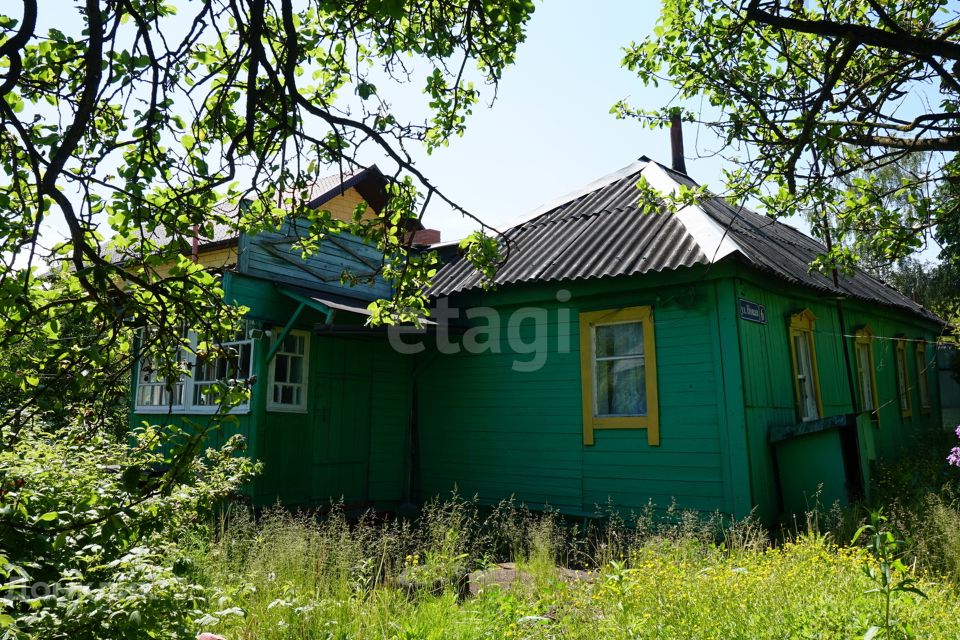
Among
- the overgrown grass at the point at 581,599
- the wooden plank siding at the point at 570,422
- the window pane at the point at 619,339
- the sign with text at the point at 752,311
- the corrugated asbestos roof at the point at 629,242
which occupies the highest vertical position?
the corrugated asbestos roof at the point at 629,242

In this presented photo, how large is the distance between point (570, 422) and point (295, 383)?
4.00m

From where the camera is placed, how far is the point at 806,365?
10180 mm

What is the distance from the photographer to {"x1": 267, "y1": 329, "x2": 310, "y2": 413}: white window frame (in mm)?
9297

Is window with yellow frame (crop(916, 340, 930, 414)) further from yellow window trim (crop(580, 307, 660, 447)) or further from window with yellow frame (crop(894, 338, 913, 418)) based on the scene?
yellow window trim (crop(580, 307, 660, 447))

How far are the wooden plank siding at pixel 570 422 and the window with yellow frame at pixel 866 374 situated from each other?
6007mm

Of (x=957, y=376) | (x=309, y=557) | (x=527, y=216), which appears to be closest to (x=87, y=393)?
(x=309, y=557)

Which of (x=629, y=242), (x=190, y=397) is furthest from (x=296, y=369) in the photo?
(x=629, y=242)

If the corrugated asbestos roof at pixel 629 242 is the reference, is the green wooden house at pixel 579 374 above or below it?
below

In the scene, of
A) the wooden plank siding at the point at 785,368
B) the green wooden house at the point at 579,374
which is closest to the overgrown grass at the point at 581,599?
the wooden plank siding at the point at 785,368

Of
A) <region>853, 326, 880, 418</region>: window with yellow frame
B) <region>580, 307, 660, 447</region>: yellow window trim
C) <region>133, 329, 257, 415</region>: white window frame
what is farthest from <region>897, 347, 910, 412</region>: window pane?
<region>133, 329, 257, 415</region>: white window frame

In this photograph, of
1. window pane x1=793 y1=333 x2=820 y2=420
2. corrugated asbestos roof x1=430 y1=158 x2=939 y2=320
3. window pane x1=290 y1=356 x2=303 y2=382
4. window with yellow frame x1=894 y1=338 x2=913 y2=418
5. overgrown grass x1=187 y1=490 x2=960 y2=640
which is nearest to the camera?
overgrown grass x1=187 y1=490 x2=960 y2=640

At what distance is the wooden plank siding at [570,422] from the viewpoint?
8023mm

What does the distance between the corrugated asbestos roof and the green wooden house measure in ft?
0.15

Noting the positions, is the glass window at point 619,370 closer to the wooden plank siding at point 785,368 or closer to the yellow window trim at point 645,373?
the yellow window trim at point 645,373
